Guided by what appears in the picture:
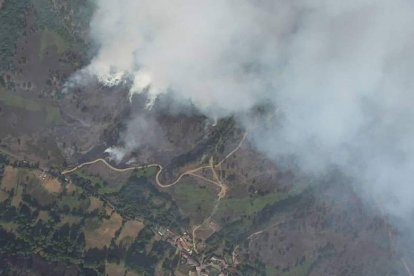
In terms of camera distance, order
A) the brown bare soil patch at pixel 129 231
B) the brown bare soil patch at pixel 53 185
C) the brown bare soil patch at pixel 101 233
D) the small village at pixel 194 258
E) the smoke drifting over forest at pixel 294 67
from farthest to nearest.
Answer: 1. the small village at pixel 194 258
2. the brown bare soil patch at pixel 129 231
3. the brown bare soil patch at pixel 101 233
4. the brown bare soil patch at pixel 53 185
5. the smoke drifting over forest at pixel 294 67

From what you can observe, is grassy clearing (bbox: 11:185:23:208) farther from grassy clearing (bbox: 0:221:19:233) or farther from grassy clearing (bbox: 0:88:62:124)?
grassy clearing (bbox: 0:88:62:124)

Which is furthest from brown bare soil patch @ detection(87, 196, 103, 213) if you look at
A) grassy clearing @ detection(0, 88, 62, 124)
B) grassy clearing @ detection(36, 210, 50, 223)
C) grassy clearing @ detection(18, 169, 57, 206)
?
grassy clearing @ detection(0, 88, 62, 124)

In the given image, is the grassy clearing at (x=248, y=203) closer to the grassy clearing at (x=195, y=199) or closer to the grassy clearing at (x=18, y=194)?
the grassy clearing at (x=195, y=199)

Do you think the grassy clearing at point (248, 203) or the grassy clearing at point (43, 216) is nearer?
the grassy clearing at point (43, 216)

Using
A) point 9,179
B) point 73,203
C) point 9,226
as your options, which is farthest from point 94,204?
point 9,179

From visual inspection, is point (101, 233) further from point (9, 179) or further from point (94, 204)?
point (9, 179)

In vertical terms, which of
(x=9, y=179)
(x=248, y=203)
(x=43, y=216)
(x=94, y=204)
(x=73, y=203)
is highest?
(x=248, y=203)

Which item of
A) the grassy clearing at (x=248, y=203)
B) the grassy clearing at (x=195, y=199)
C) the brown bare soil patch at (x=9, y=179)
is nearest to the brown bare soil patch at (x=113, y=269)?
the grassy clearing at (x=195, y=199)
